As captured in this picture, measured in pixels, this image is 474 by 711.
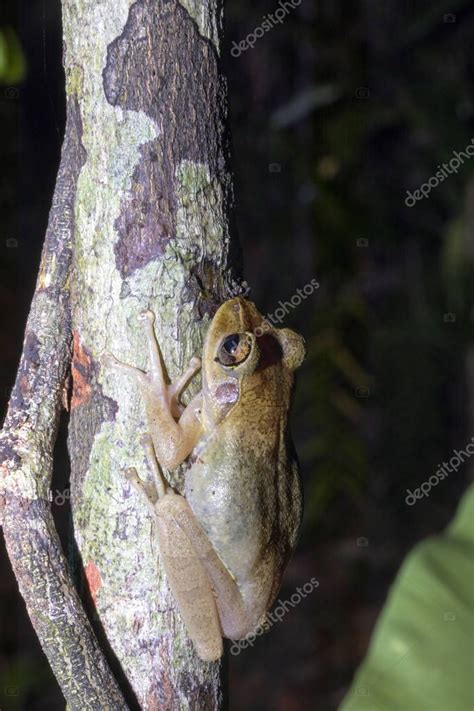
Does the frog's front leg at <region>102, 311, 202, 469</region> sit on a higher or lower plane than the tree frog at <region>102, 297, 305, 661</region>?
higher

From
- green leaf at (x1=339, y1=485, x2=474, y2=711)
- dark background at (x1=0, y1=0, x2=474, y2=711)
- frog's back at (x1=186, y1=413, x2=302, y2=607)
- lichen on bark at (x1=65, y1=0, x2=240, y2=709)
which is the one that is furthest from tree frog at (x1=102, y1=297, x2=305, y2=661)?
dark background at (x1=0, y1=0, x2=474, y2=711)

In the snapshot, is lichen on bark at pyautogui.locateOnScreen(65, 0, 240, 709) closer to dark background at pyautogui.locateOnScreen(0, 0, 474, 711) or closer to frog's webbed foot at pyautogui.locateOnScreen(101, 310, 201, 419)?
frog's webbed foot at pyautogui.locateOnScreen(101, 310, 201, 419)

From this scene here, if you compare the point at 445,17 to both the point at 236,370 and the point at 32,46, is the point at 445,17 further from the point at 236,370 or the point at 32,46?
the point at 236,370

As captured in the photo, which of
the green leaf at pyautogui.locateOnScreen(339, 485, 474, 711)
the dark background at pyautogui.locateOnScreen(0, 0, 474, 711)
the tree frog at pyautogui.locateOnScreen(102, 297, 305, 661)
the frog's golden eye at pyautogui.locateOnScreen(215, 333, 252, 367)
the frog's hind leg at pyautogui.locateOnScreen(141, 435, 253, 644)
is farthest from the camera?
the dark background at pyautogui.locateOnScreen(0, 0, 474, 711)

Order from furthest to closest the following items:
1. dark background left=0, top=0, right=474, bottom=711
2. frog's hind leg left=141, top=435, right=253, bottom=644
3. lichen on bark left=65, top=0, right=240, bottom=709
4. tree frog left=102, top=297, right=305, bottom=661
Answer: dark background left=0, top=0, right=474, bottom=711
tree frog left=102, top=297, right=305, bottom=661
frog's hind leg left=141, top=435, right=253, bottom=644
lichen on bark left=65, top=0, right=240, bottom=709

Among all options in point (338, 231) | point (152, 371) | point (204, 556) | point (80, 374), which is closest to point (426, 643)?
point (152, 371)

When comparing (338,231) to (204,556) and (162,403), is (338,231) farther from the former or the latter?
(162,403)
